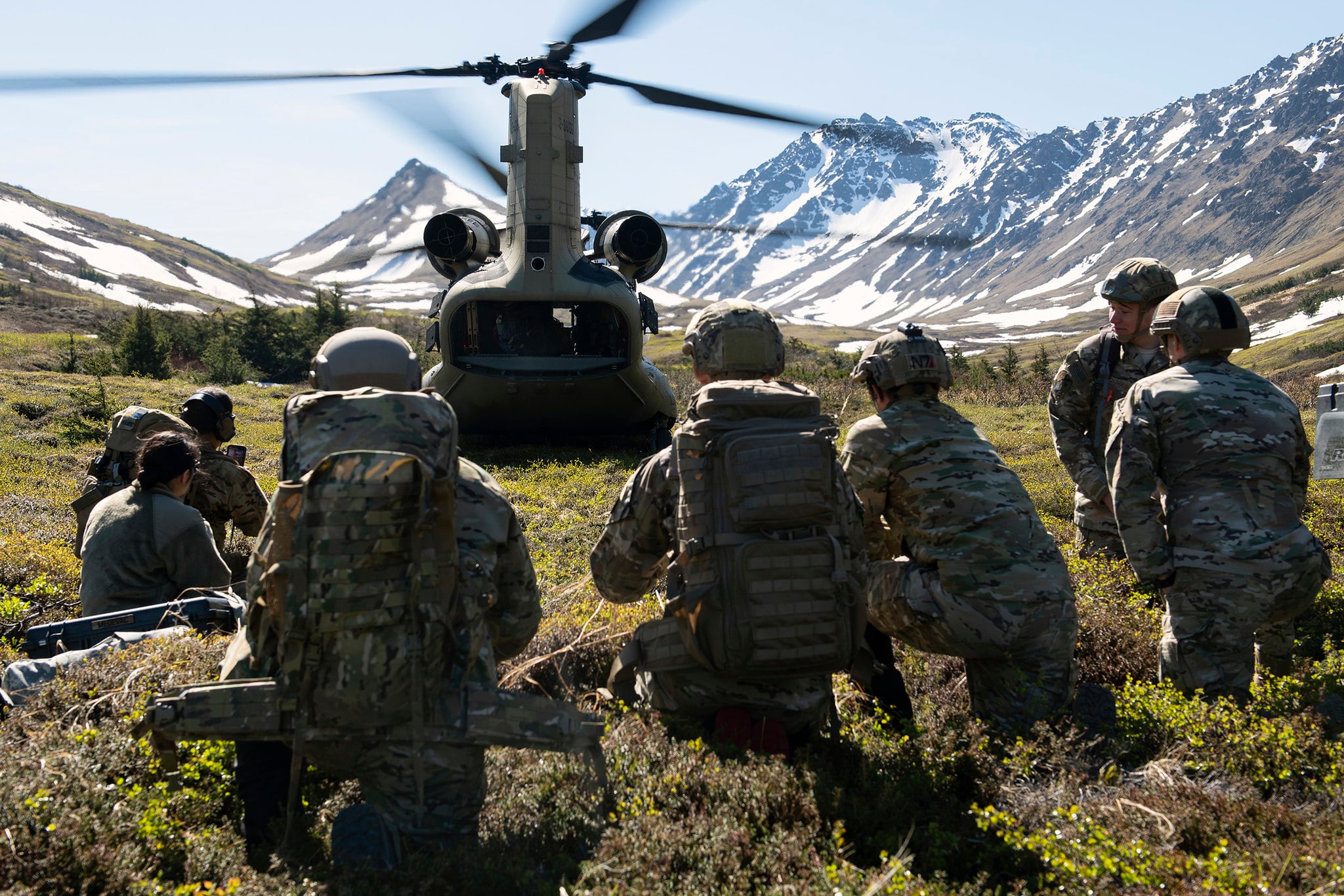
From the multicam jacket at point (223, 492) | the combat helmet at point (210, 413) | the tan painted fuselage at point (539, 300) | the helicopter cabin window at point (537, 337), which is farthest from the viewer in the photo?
the helicopter cabin window at point (537, 337)

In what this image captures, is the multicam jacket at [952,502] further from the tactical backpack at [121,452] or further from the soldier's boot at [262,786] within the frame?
the tactical backpack at [121,452]

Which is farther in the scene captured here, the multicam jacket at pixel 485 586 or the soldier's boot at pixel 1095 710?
the soldier's boot at pixel 1095 710

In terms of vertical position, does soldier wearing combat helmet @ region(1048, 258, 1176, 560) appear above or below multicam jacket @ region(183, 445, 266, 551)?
above

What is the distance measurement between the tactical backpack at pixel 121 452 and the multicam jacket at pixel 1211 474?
15.9 feet

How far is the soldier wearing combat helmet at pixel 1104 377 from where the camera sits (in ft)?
18.1

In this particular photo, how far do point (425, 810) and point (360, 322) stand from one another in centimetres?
3709

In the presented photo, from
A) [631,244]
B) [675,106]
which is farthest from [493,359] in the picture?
[675,106]

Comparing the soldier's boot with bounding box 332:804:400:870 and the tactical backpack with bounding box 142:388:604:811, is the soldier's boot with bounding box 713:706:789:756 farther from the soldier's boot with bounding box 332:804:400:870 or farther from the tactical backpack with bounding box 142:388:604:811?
the soldier's boot with bounding box 332:804:400:870

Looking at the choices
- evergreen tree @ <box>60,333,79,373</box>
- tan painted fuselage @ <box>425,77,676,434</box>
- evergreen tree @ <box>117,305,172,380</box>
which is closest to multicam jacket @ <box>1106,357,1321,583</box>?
tan painted fuselage @ <box>425,77,676,434</box>

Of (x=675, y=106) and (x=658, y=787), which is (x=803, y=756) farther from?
(x=675, y=106)

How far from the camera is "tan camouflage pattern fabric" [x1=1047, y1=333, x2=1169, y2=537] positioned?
568cm

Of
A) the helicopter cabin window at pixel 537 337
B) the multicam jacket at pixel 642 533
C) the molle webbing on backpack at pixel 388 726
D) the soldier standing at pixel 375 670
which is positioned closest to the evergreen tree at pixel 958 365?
the helicopter cabin window at pixel 537 337

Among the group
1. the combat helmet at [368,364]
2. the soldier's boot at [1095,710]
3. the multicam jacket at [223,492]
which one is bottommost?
the soldier's boot at [1095,710]

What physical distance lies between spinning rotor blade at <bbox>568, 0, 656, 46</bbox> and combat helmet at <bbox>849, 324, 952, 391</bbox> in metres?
6.55
